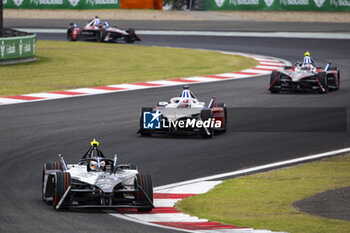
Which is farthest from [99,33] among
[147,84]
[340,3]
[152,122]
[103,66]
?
[152,122]

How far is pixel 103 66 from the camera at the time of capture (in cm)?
3653

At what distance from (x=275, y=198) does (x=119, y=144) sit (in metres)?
5.88

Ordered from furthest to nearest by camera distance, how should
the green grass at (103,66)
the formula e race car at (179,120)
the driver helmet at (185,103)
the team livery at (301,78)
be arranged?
the green grass at (103,66) → the team livery at (301,78) → the driver helmet at (185,103) → the formula e race car at (179,120)

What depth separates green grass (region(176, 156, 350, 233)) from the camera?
39.6 ft

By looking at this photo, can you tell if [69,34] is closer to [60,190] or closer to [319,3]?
[319,3]

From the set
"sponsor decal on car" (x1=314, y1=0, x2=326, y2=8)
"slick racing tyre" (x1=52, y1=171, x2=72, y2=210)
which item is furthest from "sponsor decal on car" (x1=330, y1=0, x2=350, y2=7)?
"slick racing tyre" (x1=52, y1=171, x2=72, y2=210)

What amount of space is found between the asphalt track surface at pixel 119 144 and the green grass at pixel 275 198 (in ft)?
3.87

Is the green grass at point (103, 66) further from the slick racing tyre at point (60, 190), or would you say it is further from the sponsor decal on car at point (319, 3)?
the sponsor decal on car at point (319, 3)

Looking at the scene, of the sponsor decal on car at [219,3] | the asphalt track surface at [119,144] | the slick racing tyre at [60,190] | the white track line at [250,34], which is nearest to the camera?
the asphalt track surface at [119,144]

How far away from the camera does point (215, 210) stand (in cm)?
1330

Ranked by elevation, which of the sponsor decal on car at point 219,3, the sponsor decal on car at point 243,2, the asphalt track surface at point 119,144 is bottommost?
the asphalt track surface at point 119,144

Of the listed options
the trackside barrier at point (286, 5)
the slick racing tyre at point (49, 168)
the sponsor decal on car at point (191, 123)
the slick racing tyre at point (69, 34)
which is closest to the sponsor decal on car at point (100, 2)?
the trackside barrier at point (286, 5)

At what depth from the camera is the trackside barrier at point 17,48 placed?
34.8 metres

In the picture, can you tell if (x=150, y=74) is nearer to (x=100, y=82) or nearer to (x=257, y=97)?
(x=100, y=82)
